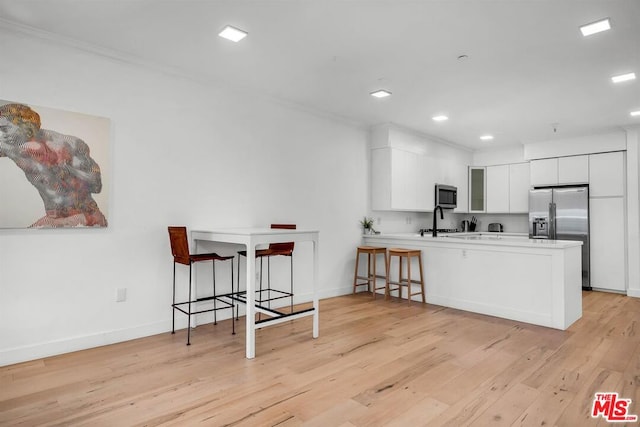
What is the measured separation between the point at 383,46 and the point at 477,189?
514cm

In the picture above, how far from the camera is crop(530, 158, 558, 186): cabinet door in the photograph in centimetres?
638

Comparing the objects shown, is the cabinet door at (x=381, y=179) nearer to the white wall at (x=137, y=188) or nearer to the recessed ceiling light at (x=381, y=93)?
the white wall at (x=137, y=188)

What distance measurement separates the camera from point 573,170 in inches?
243

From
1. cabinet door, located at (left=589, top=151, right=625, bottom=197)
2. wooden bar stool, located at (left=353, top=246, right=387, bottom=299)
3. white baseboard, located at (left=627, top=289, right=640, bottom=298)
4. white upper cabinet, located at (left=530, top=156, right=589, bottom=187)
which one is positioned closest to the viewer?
wooden bar stool, located at (left=353, top=246, right=387, bottom=299)

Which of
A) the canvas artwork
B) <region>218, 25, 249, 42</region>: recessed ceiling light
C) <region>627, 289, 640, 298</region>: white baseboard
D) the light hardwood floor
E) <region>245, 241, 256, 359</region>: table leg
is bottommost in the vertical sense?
the light hardwood floor

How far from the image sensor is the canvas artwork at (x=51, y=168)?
2807 millimetres

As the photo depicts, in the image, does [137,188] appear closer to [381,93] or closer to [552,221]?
[381,93]

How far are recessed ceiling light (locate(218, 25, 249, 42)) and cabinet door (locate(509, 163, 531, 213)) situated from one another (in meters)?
5.92

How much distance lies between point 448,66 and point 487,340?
255 cm

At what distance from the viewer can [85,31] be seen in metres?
2.95

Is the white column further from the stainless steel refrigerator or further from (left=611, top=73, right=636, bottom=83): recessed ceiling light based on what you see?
(left=611, top=73, right=636, bottom=83): recessed ceiling light

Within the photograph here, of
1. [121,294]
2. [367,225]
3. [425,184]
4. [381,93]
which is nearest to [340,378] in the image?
[121,294]

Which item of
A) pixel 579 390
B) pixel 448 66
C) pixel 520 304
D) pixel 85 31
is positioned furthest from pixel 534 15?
pixel 85 31

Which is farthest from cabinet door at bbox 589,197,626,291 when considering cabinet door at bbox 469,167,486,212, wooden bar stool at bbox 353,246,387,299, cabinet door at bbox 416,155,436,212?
wooden bar stool at bbox 353,246,387,299
